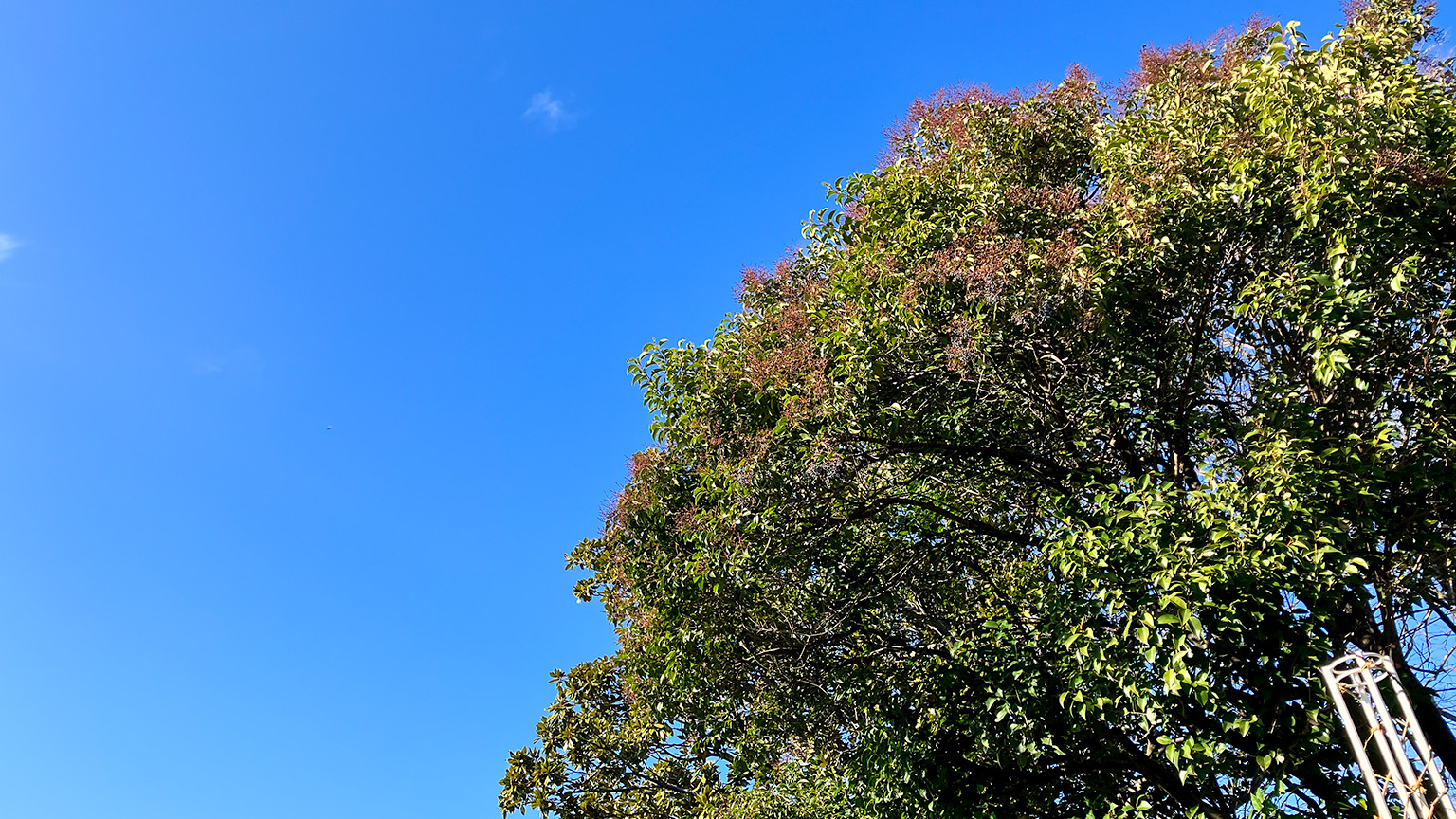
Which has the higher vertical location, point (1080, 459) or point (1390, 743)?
point (1080, 459)

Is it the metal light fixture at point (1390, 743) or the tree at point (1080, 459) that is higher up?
the tree at point (1080, 459)

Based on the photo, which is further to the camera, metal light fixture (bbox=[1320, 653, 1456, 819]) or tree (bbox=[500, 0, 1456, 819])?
tree (bbox=[500, 0, 1456, 819])

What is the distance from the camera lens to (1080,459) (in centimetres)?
853

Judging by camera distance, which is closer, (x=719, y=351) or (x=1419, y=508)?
(x=1419, y=508)

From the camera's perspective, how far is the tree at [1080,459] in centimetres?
667

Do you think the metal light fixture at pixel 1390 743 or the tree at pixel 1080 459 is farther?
the tree at pixel 1080 459

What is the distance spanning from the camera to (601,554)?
1098cm

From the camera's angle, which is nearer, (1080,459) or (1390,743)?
(1390,743)

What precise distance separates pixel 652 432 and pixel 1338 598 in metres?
5.70

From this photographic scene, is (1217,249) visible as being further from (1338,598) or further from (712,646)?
(712,646)

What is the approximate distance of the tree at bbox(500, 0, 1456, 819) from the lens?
263 inches

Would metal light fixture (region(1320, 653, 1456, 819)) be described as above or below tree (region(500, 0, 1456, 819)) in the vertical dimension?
below

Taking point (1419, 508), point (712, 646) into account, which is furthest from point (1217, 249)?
point (712, 646)

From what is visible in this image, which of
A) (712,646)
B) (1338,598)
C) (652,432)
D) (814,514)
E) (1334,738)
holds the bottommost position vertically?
(1334,738)
